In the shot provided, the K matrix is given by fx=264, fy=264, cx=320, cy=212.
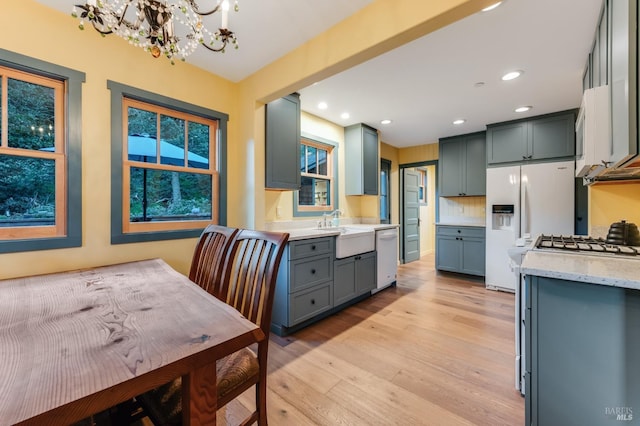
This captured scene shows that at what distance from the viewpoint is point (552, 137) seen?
3.47m

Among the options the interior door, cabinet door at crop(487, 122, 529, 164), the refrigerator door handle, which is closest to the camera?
the refrigerator door handle

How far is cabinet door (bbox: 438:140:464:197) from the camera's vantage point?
14.8ft

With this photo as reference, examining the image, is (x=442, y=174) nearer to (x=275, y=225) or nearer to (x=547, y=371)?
(x=275, y=225)

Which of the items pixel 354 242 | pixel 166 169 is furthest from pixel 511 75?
pixel 166 169

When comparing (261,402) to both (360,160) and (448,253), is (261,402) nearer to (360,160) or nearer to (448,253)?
(360,160)

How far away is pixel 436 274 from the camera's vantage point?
15.0 feet

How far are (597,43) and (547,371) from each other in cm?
211

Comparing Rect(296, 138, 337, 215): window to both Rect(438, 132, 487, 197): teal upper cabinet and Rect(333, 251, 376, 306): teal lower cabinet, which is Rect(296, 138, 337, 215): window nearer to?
Rect(333, 251, 376, 306): teal lower cabinet

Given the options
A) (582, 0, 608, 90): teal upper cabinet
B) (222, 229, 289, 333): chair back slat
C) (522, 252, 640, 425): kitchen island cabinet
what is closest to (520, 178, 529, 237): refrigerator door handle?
(582, 0, 608, 90): teal upper cabinet

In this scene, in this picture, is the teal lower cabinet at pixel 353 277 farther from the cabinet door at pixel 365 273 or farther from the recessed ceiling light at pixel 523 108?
the recessed ceiling light at pixel 523 108

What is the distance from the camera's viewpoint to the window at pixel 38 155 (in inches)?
64.9

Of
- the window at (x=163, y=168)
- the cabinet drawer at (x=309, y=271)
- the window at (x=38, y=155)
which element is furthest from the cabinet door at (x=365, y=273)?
the window at (x=38, y=155)

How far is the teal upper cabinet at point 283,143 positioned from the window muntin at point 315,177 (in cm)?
55

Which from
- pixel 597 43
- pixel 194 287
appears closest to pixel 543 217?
pixel 597 43
